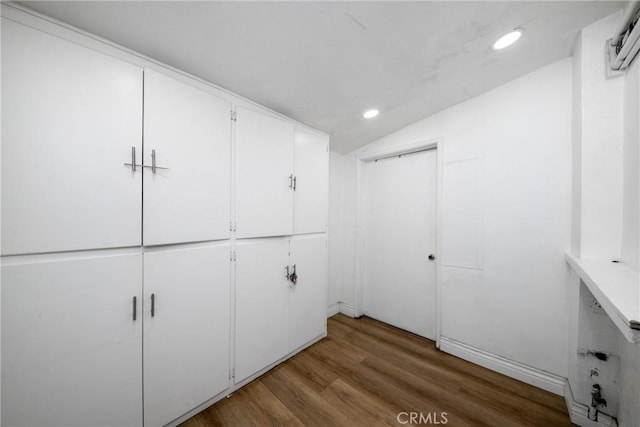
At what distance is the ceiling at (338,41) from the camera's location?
1.12 meters

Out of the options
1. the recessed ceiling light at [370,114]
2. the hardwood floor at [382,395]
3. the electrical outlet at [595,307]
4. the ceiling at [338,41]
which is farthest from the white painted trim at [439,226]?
the electrical outlet at [595,307]

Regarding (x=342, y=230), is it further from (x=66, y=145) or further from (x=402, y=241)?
(x=66, y=145)

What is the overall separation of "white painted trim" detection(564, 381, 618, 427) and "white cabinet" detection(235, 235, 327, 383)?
1945 mm

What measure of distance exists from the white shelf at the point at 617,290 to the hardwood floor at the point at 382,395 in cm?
111

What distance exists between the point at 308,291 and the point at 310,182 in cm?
115

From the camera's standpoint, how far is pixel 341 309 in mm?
3113

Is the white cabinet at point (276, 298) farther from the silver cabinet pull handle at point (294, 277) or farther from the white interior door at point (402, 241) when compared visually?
the white interior door at point (402, 241)

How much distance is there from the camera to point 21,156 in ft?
3.04

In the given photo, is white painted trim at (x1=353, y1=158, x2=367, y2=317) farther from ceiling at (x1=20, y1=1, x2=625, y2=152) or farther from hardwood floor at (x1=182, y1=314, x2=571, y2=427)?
ceiling at (x1=20, y1=1, x2=625, y2=152)

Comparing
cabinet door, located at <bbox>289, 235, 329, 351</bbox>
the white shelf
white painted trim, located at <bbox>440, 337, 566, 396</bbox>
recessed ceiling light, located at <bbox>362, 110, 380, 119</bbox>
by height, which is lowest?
white painted trim, located at <bbox>440, 337, 566, 396</bbox>

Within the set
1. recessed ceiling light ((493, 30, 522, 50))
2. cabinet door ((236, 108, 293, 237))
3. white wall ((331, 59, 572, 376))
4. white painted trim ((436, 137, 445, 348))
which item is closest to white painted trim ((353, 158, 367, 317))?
white painted trim ((436, 137, 445, 348))

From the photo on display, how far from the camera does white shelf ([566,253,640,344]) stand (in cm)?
70

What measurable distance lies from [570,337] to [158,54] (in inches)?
136

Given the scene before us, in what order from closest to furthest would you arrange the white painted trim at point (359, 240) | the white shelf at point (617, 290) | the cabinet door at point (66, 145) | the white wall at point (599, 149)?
the white shelf at point (617, 290)
the cabinet door at point (66, 145)
the white wall at point (599, 149)
the white painted trim at point (359, 240)
